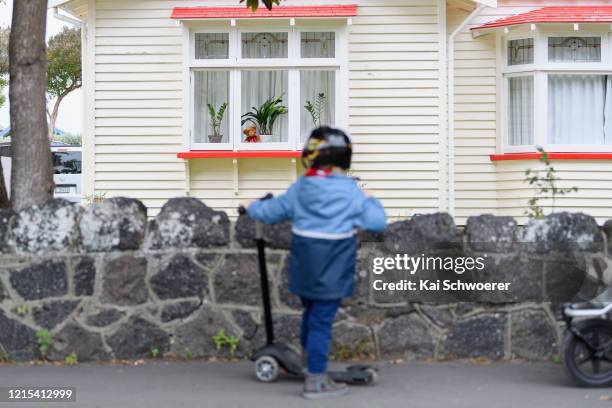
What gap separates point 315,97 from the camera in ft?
50.6

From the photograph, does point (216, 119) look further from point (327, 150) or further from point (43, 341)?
point (327, 150)

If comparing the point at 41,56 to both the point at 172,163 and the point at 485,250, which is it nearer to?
the point at 485,250

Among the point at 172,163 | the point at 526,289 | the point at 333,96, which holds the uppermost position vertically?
the point at 333,96

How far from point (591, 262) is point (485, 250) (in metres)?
0.79

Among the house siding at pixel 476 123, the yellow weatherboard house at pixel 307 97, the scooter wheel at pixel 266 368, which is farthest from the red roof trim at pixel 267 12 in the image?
the scooter wheel at pixel 266 368

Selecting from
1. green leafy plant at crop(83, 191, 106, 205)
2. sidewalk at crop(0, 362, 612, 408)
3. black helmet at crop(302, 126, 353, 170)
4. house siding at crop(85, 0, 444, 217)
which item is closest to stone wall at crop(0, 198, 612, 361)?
sidewalk at crop(0, 362, 612, 408)

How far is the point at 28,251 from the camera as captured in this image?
770 cm

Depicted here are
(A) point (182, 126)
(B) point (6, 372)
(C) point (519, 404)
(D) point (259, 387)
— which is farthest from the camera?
(A) point (182, 126)

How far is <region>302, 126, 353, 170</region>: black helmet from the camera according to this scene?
649cm

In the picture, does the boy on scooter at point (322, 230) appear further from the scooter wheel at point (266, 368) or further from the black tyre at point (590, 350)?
the black tyre at point (590, 350)

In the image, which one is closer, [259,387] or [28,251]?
[259,387]

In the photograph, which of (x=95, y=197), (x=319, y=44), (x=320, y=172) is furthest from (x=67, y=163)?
(x=320, y=172)

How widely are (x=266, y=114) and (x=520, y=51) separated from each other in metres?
4.02

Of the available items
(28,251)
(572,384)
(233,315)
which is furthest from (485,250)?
(28,251)
